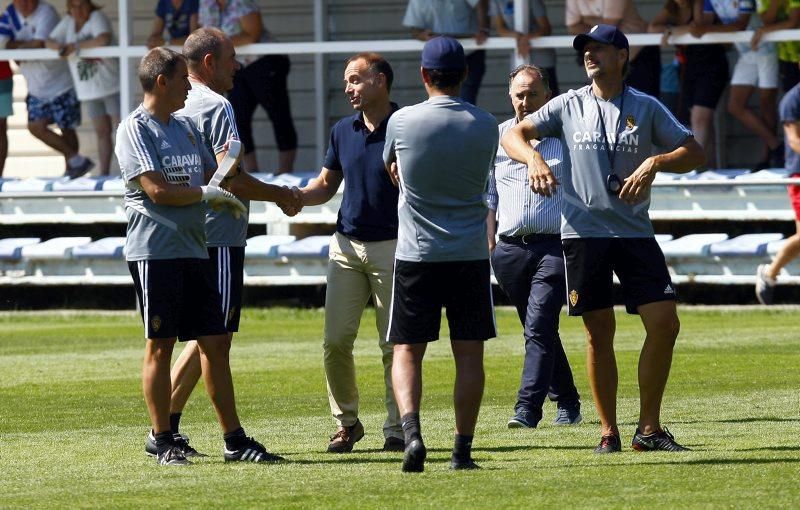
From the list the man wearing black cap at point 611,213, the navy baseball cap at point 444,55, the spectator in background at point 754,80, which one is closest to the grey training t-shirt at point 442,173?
the navy baseball cap at point 444,55

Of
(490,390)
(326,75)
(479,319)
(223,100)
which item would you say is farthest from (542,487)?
(326,75)

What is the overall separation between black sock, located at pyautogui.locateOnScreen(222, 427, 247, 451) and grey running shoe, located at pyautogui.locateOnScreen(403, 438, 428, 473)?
988 mm

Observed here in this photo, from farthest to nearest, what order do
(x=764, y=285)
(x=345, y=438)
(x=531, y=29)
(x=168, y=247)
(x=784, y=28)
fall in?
(x=531, y=29)
(x=784, y=28)
(x=764, y=285)
(x=345, y=438)
(x=168, y=247)

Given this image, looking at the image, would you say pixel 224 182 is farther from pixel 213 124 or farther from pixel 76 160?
pixel 76 160

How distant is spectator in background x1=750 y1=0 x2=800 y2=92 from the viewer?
18078 mm

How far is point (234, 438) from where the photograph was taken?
814 cm

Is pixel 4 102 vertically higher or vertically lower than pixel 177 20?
lower

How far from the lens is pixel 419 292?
7746 millimetres

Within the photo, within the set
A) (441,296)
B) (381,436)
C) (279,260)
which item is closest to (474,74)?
(279,260)

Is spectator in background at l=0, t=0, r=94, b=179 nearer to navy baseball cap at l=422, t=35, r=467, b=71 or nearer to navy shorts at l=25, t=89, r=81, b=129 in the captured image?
navy shorts at l=25, t=89, r=81, b=129

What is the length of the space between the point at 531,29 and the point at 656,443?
12829mm

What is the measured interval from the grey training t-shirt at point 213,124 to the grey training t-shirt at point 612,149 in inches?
66.2

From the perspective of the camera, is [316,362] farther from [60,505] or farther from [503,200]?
[60,505]

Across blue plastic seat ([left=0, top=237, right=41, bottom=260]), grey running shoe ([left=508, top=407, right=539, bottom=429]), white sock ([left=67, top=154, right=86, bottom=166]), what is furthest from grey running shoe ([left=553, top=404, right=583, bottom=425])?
white sock ([left=67, top=154, right=86, bottom=166])
